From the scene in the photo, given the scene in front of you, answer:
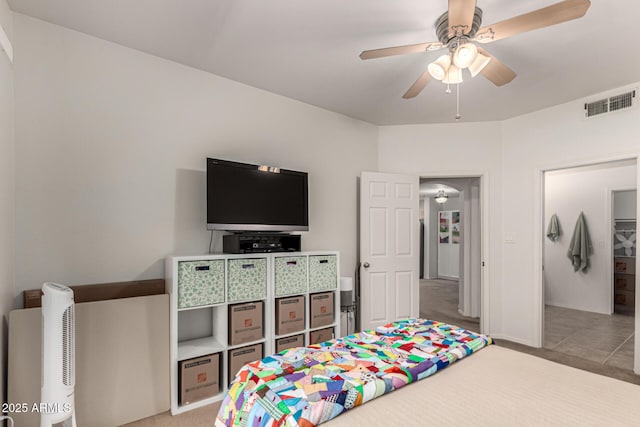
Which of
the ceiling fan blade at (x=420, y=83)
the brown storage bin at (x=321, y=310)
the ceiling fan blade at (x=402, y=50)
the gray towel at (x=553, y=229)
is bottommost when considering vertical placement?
the brown storage bin at (x=321, y=310)

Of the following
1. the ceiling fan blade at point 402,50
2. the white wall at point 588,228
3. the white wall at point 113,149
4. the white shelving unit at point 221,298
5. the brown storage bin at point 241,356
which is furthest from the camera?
the white wall at point 588,228

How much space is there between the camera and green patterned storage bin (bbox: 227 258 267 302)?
8.85ft

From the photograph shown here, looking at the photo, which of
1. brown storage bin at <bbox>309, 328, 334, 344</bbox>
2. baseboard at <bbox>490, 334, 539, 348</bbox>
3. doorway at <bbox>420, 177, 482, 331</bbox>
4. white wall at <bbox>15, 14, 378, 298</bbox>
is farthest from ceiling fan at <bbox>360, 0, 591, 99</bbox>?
baseboard at <bbox>490, 334, 539, 348</bbox>

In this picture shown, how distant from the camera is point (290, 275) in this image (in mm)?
3025

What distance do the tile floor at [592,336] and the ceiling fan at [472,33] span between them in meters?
3.21

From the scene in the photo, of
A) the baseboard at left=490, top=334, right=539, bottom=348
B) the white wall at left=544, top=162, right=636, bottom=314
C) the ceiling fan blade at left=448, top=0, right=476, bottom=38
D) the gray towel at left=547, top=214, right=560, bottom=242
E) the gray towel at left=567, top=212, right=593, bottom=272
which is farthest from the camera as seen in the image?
the gray towel at left=547, top=214, right=560, bottom=242

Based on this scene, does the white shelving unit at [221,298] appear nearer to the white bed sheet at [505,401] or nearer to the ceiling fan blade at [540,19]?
the white bed sheet at [505,401]

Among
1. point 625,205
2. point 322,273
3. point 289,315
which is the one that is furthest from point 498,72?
point 625,205

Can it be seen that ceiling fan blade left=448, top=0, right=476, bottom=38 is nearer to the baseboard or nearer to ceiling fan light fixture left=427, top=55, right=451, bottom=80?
ceiling fan light fixture left=427, top=55, right=451, bottom=80

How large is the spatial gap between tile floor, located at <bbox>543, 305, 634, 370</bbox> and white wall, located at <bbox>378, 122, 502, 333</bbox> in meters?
0.75

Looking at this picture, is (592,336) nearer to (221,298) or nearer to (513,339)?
(513,339)

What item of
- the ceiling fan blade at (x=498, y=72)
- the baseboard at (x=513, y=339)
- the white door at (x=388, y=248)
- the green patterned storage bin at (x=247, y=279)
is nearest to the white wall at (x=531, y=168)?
the baseboard at (x=513, y=339)

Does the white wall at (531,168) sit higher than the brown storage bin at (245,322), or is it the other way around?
the white wall at (531,168)

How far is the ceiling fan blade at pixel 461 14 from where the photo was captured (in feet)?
5.19
